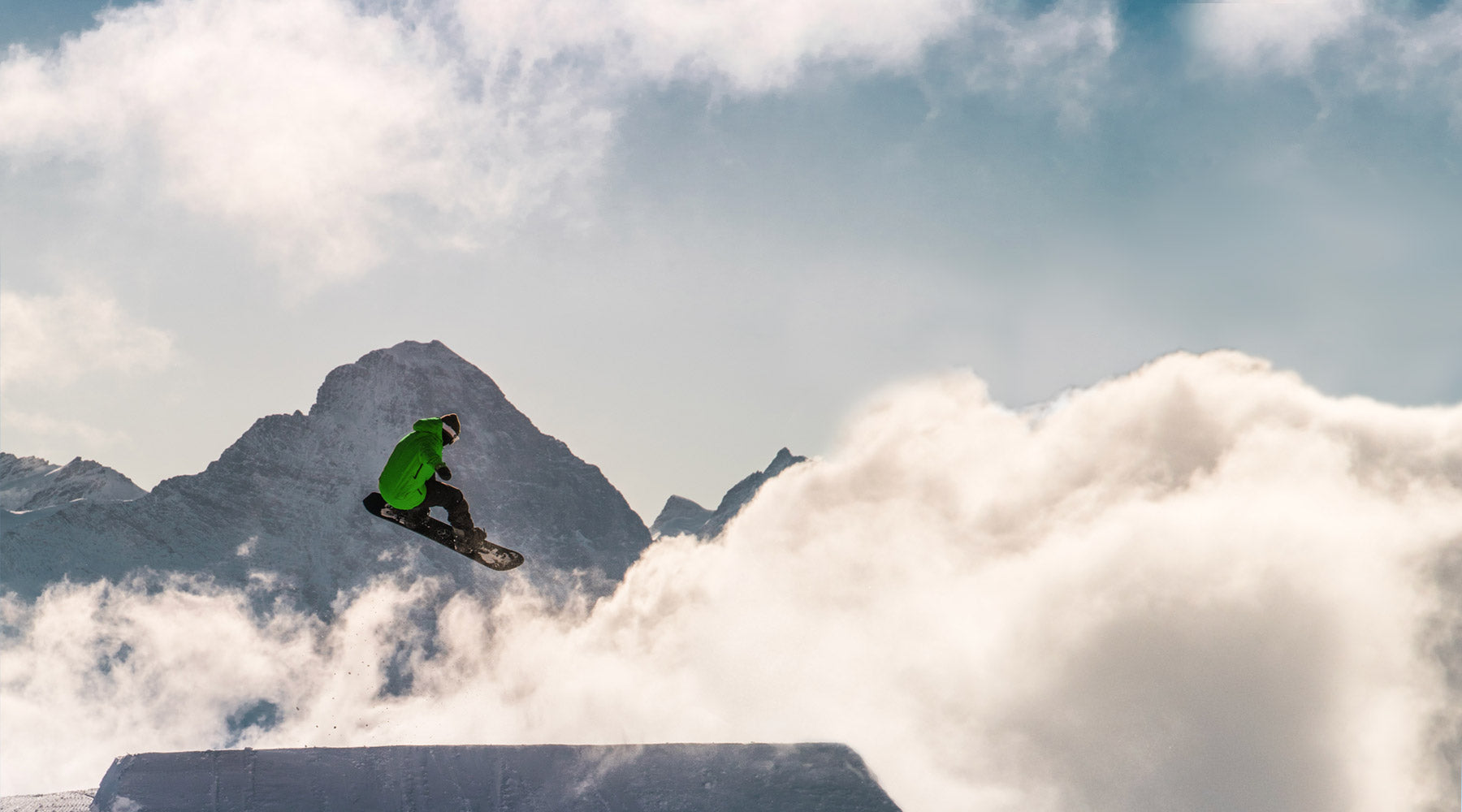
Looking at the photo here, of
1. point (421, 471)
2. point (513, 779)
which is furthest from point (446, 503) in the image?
point (513, 779)

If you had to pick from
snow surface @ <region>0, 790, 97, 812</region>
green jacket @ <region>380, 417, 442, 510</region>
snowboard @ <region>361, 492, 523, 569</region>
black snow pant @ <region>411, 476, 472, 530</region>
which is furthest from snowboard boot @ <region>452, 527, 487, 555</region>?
snow surface @ <region>0, 790, 97, 812</region>

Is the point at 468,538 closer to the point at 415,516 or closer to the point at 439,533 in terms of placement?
the point at 439,533

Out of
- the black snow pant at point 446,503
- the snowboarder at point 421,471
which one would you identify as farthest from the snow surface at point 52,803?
the snowboarder at point 421,471

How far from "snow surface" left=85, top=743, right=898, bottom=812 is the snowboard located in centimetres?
4975

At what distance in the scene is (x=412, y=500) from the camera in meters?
15.4

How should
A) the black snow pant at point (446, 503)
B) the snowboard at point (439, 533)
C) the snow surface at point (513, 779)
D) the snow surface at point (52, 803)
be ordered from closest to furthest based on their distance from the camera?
the black snow pant at point (446, 503) < the snowboard at point (439, 533) < the snow surface at point (513, 779) < the snow surface at point (52, 803)

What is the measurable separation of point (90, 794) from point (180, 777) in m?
10.9

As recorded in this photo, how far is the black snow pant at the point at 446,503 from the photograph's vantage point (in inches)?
627

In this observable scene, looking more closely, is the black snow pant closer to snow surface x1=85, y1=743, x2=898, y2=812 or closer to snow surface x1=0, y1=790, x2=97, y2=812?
snow surface x1=85, y1=743, x2=898, y2=812

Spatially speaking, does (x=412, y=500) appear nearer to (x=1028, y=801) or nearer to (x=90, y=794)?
(x=90, y=794)

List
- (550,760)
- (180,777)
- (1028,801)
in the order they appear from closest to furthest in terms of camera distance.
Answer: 1. (180,777)
2. (550,760)
3. (1028,801)

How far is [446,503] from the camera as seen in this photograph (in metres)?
16.3

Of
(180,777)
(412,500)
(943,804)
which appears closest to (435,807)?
(180,777)

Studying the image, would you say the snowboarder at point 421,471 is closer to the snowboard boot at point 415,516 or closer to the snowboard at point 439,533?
the snowboard boot at point 415,516
